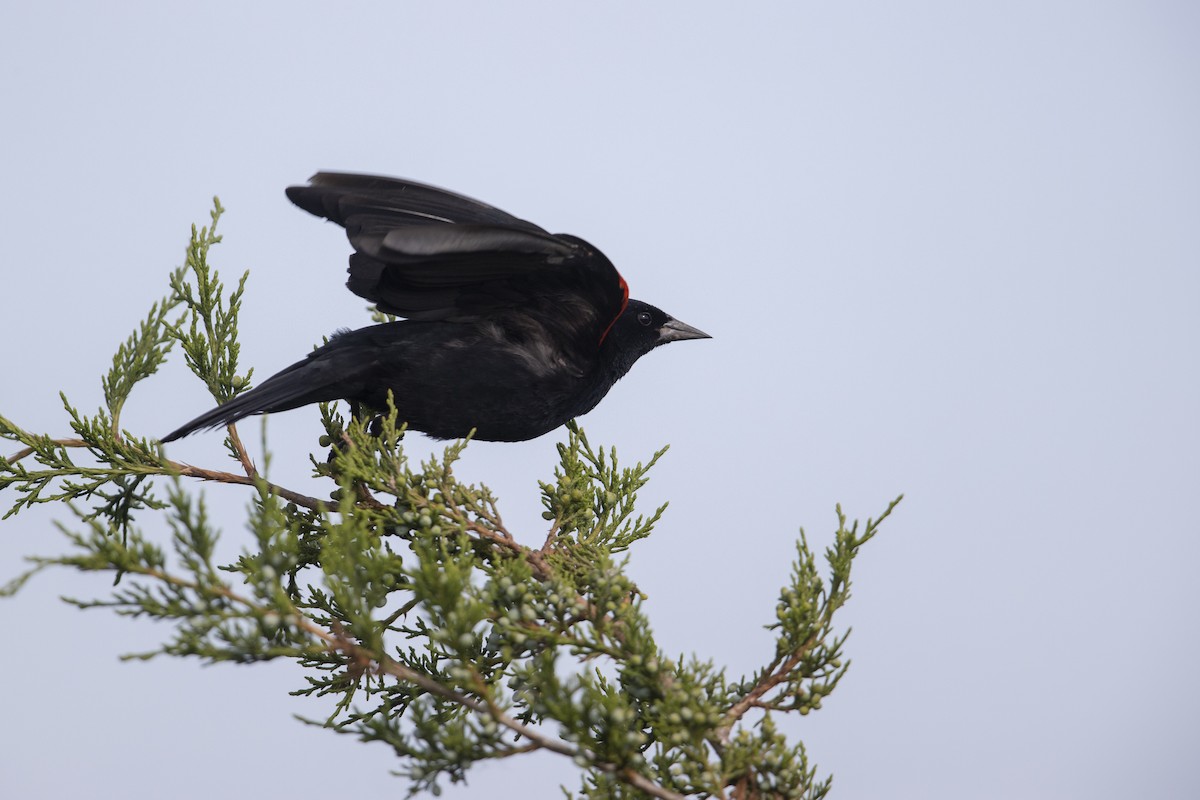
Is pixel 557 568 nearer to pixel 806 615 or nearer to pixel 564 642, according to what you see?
pixel 564 642

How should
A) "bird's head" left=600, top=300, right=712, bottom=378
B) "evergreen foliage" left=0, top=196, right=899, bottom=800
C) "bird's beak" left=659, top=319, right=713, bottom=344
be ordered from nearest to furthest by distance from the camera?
"evergreen foliage" left=0, top=196, right=899, bottom=800
"bird's head" left=600, top=300, right=712, bottom=378
"bird's beak" left=659, top=319, right=713, bottom=344

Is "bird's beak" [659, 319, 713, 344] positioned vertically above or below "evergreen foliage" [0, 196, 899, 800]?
above

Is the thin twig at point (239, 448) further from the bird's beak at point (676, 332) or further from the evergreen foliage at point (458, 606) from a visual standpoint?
the bird's beak at point (676, 332)

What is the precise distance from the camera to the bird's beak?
5829mm

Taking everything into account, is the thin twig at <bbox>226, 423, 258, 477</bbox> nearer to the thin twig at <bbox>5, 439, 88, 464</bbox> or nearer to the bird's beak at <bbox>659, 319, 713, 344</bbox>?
the thin twig at <bbox>5, 439, 88, 464</bbox>

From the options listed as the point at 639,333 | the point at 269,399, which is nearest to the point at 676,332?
the point at 639,333

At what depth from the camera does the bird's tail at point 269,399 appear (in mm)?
4344

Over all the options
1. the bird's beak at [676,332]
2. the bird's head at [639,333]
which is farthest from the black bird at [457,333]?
the bird's beak at [676,332]

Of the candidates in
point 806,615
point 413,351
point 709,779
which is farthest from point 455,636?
point 413,351

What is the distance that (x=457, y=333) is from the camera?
16.2 feet

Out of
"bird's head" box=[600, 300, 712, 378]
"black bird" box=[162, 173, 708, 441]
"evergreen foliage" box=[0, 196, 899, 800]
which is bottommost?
"evergreen foliage" box=[0, 196, 899, 800]

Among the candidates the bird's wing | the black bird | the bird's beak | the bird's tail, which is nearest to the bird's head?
the bird's beak

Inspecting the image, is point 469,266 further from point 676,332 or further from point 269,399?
point 676,332

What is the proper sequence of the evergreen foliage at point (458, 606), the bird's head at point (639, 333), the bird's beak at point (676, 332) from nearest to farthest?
1. the evergreen foliage at point (458, 606)
2. the bird's head at point (639, 333)
3. the bird's beak at point (676, 332)
